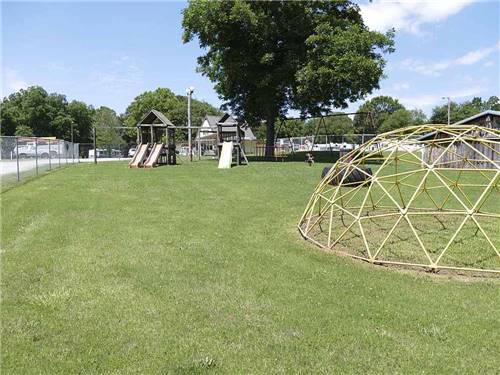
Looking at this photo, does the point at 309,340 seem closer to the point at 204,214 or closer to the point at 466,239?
the point at 466,239

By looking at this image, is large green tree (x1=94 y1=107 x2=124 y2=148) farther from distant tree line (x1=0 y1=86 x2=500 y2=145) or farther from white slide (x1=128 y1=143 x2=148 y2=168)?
white slide (x1=128 y1=143 x2=148 y2=168)

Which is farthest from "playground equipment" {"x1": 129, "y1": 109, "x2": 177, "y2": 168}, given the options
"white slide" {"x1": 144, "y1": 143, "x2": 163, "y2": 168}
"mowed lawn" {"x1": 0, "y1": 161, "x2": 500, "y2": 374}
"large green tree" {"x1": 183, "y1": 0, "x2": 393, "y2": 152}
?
Result: "mowed lawn" {"x1": 0, "y1": 161, "x2": 500, "y2": 374}

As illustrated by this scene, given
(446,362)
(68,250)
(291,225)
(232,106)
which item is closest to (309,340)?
(446,362)

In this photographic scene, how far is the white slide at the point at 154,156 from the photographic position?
984 inches

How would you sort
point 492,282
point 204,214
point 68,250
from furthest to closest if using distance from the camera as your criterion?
point 204,214 → point 68,250 → point 492,282

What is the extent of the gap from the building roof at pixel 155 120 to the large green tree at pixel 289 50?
5334 millimetres

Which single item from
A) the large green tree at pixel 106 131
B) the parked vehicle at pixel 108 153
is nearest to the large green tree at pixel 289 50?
the parked vehicle at pixel 108 153

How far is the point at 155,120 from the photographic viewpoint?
1169 inches

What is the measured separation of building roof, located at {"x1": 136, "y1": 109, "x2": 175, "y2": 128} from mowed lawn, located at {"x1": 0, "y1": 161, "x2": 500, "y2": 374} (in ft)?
61.5

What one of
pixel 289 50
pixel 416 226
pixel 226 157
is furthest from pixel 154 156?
pixel 416 226

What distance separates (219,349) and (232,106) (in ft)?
100.0

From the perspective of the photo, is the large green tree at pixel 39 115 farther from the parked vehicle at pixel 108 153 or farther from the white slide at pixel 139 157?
the white slide at pixel 139 157

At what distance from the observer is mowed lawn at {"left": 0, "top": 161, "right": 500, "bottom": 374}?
3984 millimetres

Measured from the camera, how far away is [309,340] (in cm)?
434
